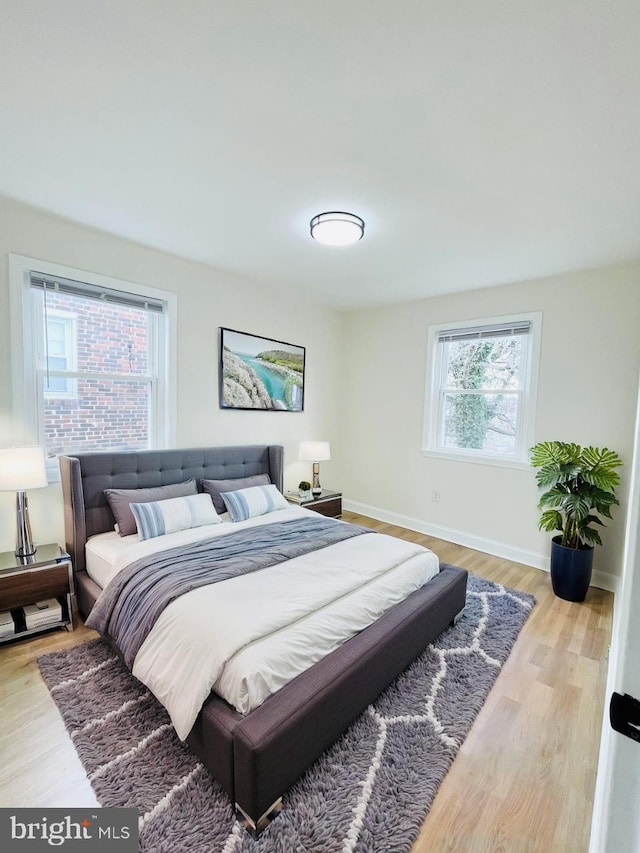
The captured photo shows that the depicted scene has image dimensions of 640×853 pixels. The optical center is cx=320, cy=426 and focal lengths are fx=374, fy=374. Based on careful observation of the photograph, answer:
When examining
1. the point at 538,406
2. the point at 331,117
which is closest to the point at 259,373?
the point at 331,117

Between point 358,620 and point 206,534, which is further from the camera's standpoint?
point 206,534

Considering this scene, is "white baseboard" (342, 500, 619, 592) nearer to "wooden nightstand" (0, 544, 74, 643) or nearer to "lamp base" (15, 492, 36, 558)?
"wooden nightstand" (0, 544, 74, 643)

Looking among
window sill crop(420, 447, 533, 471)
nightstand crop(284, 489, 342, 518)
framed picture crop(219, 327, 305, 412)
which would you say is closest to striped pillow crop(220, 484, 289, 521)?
nightstand crop(284, 489, 342, 518)

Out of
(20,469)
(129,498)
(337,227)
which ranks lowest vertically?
(129,498)

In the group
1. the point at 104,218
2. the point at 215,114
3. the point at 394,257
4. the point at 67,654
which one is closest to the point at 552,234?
the point at 394,257

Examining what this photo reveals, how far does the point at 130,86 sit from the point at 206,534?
2.40 metres

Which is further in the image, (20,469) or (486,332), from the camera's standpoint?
(486,332)

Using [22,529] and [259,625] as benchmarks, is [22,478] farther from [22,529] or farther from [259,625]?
[259,625]

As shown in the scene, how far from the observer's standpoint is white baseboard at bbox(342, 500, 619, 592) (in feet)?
10.3

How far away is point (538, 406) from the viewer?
3.44 metres

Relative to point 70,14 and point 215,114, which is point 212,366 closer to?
point 215,114

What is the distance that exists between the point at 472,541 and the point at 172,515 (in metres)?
2.95

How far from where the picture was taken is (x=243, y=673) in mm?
1385

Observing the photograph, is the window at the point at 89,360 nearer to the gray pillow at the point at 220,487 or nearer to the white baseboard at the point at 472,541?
the gray pillow at the point at 220,487
